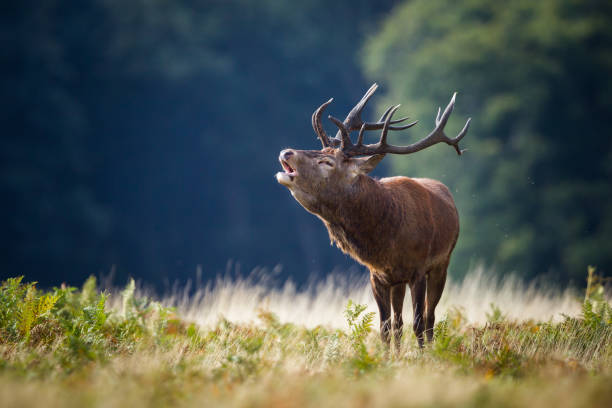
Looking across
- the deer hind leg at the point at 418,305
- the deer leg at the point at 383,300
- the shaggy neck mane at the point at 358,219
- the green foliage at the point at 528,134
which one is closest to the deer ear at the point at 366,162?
the shaggy neck mane at the point at 358,219

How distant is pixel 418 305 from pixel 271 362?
1646 millimetres

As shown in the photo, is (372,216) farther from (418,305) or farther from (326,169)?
(418,305)

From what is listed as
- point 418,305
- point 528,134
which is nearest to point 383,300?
point 418,305

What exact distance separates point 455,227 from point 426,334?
1176 millimetres

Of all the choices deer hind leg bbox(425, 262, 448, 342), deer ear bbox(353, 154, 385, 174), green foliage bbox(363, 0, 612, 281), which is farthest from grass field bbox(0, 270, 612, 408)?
green foliage bbox(363, 0, 612, 281)

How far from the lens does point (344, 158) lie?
18.7 feet

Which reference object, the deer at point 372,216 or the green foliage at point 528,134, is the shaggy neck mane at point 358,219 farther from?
the green foliage at point 528,134

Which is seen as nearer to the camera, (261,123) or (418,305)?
(418,305)

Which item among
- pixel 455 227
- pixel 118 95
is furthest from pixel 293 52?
pixel 455 227

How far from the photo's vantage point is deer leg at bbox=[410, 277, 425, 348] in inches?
221

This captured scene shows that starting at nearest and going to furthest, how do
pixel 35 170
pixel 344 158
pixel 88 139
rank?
pixel 344 158, pixel 35 170, pixel 88 139

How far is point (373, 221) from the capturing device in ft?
18.3

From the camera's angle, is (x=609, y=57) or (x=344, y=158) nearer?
(x=344, y=158)

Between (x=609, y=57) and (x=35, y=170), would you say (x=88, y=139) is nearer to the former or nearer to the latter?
(x=35, y=170)
